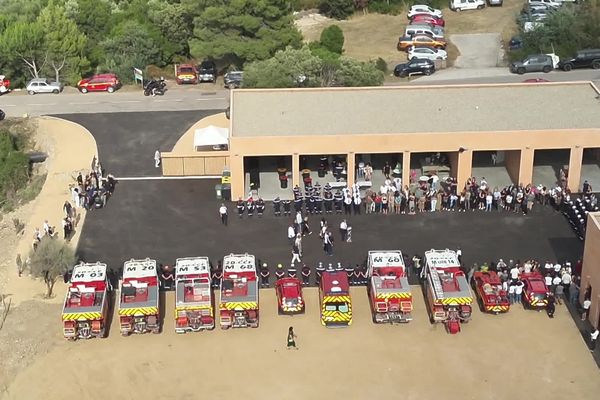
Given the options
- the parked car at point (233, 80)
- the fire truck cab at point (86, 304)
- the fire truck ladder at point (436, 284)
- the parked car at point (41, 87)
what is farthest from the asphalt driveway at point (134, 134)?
the fire truck ladder at point (436, 284)

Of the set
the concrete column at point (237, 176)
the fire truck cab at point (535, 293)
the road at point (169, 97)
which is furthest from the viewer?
the road at point (169, 97)

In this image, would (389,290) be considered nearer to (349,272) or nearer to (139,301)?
(349,272)

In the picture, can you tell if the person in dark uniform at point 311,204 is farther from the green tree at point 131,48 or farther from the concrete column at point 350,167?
the green tree at point 131,48

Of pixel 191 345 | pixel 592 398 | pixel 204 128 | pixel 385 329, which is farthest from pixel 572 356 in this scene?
pixel 204 128

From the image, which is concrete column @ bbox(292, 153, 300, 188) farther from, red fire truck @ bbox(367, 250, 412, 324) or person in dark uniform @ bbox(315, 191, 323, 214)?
red fire truck @ bbox(367, 250, 412, 324)

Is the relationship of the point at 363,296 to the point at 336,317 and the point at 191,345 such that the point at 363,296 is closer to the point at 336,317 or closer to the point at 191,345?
the point at 336,317
